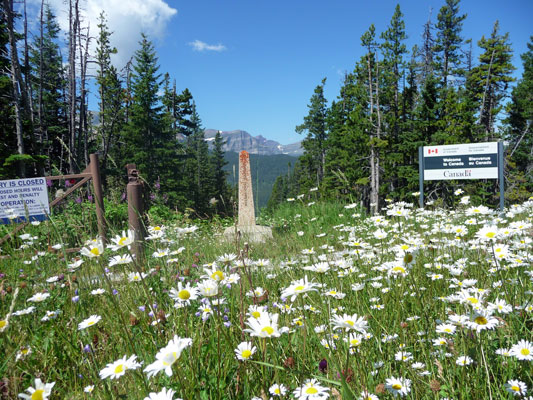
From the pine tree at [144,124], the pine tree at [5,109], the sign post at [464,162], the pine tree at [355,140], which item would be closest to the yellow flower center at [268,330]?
the sign post at [464,162]

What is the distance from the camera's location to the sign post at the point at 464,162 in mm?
9641

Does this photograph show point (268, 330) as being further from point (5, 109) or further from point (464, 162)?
point (5, 109)

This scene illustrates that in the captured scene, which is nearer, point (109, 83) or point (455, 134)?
point (455, 134)

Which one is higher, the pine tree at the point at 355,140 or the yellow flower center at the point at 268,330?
the pine tree at the point at 355,140

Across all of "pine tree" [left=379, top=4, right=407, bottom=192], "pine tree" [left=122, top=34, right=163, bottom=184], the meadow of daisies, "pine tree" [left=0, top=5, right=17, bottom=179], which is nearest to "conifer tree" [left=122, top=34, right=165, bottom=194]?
"pine tree" [left=122, top=34, right=163, bottom=184]

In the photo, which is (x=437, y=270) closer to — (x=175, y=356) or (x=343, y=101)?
(x=175, y=356)

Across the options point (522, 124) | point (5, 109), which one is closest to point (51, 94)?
point (5, 109)

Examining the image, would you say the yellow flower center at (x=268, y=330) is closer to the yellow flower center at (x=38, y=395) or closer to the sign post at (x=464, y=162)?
the yellow flower center at (x=38, y=395)

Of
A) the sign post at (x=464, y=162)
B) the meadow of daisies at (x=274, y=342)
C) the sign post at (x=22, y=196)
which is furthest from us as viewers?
the sign post at (x=464, y=162)

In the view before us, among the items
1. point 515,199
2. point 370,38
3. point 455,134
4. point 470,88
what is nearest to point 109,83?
Result: point 370,38

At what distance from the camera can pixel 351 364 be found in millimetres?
1326

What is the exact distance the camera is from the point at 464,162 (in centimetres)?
993

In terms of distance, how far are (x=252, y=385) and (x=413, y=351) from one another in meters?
0.87

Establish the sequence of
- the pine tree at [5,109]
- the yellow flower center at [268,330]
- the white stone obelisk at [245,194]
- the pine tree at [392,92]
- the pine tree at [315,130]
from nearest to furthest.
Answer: the yellow flower center at [268,330], the white stone obelisk at [245,194], the pine tree at [5,109], the pine tree at [392,92], the pine tree at [315,130]
